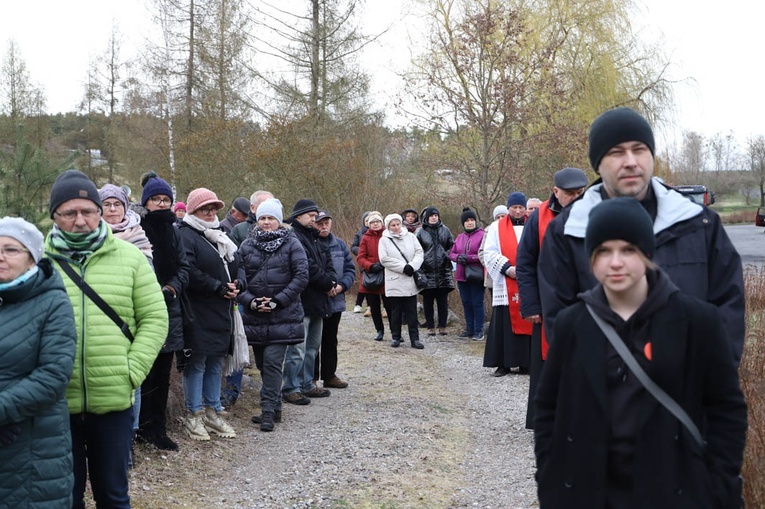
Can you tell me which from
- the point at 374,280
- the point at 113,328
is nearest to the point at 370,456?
the point at 113,328

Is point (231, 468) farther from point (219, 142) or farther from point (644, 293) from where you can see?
point (219, 142)

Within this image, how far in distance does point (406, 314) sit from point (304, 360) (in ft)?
12.5

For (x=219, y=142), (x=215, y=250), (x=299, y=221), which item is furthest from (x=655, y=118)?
(x=215, y=250)

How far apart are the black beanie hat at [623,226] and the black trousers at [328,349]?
21.8ft

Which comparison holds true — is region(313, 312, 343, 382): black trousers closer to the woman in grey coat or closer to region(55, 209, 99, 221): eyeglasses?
the woman in grey coat

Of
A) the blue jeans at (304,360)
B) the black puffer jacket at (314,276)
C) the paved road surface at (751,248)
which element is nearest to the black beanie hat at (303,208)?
the black puffer jacket at (314,276)

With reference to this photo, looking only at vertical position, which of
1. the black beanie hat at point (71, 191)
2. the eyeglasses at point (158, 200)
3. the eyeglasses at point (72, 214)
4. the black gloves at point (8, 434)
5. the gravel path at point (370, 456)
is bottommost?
the gravel path at point (370, 456)

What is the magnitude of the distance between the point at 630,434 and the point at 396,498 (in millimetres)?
3406

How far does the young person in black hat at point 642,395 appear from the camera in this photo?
2.44m

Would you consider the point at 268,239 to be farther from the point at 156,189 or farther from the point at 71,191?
the point at 71,191

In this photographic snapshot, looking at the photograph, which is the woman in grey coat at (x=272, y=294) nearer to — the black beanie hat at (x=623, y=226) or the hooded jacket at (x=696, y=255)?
the hooded jacket at (x=696, y=255)

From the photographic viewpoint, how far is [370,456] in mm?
6602

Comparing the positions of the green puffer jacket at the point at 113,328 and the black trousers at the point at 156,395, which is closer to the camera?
the green puffer jacket at the point at 113,328

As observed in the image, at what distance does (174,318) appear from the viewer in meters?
6.18
